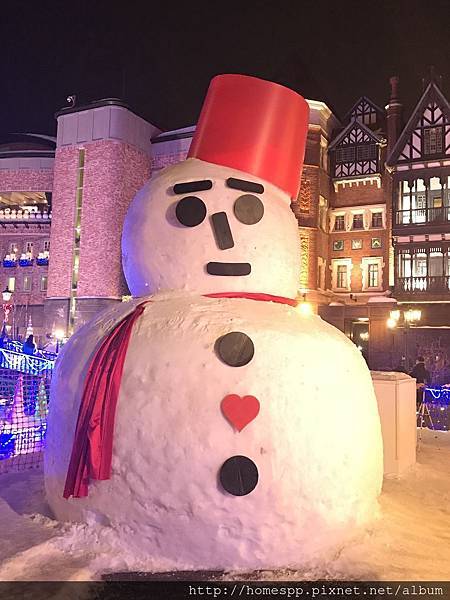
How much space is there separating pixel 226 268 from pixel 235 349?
2.81ft

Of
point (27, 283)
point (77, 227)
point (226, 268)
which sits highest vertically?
point (77, 227)

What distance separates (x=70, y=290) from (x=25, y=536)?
26.6 metres

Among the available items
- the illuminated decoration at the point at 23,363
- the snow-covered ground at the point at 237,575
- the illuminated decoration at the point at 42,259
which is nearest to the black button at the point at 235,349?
the snow-covered ground at the point at 237,575

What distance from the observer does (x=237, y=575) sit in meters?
3.84

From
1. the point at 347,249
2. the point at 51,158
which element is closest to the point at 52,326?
the point at 51,158

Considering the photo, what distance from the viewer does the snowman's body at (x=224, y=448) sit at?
12.9ft

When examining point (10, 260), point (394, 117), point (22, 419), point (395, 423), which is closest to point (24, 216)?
point (10, 260)

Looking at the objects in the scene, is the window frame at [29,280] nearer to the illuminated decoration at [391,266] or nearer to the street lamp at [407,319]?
the illuminated decoration at [391,266]

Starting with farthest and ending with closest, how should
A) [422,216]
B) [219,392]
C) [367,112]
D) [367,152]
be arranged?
[367,112] < [367,152] < [422,216] < [219,392]

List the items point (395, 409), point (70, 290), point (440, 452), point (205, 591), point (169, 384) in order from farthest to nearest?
point (70, 290)
point (440, 452)
point (395, 409)
point (169, 384)
point (205, 591)

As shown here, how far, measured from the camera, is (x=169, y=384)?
13.3ft

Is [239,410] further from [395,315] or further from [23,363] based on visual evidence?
[395,315]

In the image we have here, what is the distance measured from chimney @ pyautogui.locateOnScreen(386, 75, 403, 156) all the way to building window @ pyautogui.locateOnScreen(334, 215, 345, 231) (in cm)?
450

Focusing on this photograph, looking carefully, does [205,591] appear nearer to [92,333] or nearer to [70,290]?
[92,333]
